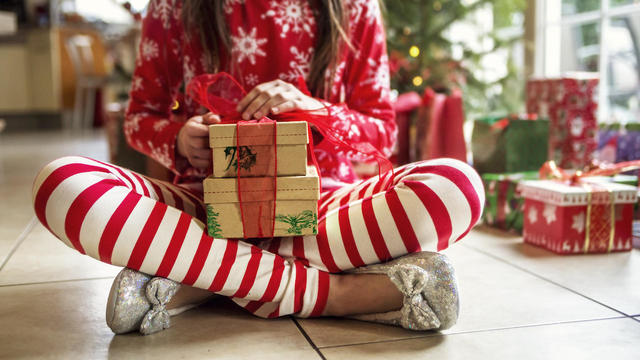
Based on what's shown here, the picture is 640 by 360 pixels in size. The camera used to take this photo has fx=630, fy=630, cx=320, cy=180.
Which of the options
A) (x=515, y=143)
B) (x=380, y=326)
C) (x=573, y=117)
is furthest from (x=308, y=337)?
(x=573, y=117)

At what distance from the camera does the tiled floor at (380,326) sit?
71 cm

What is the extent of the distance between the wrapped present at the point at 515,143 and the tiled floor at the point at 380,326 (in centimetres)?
49

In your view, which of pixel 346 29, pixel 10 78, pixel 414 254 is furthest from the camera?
pixel 10 78

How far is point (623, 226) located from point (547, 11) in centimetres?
141

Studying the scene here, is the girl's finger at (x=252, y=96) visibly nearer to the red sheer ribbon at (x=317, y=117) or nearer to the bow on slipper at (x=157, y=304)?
the red sheer ribbon at (x=317, y=117)

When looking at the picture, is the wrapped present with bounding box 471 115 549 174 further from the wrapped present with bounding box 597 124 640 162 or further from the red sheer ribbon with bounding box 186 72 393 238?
the red sheer ribbon with bounding box 186 72 393 238

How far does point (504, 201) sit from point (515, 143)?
27 cm

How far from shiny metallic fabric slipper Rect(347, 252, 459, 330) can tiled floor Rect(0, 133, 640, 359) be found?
0.06 feet

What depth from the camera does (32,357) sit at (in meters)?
0.70

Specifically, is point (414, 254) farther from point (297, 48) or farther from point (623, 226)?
point (623, 226)

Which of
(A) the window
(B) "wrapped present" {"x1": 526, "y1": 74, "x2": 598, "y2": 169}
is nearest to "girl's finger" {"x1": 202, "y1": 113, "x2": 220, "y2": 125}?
(B) "wrapped present" {"x1": 526, "y1": 74, "x2": 598, "y2": 169}

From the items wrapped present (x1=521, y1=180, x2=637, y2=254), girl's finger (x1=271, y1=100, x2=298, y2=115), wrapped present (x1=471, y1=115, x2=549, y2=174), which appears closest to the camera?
girl's finger (x1=271, y1=100, x2=298, y2=115)

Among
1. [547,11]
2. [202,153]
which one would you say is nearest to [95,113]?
[547,11]

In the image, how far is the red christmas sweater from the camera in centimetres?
101
